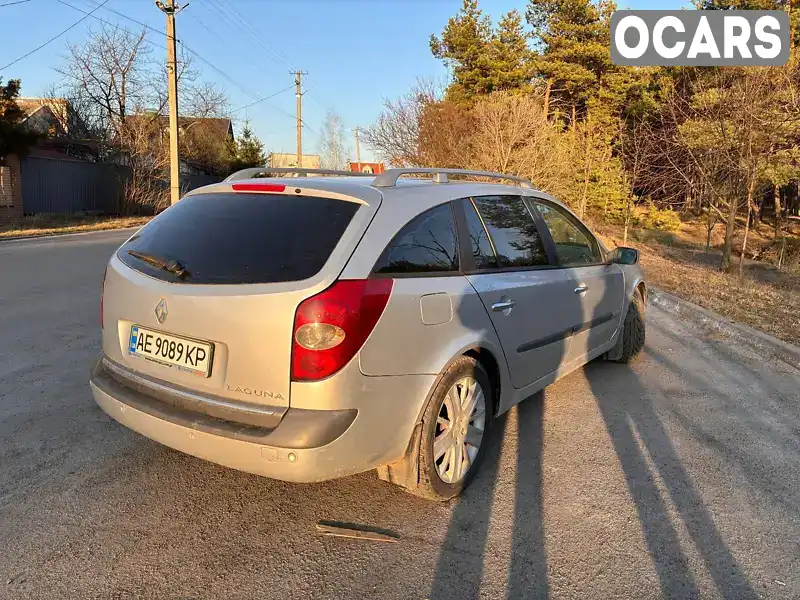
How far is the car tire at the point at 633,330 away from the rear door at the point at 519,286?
1.48 meters

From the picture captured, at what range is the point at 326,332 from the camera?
2396 mm

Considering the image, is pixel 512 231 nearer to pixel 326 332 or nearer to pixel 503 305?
pixel 503 305

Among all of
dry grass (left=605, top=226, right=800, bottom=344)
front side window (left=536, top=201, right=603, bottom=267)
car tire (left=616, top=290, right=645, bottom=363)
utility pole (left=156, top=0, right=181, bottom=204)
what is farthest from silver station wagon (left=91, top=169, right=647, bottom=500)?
utility pole (left=156, top=0, right=181, bottom=204)

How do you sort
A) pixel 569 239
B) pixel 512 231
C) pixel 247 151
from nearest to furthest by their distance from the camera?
pixel 512 231, pixel 569 239, pixel 247 151

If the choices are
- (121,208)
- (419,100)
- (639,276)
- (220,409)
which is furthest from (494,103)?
(220,409)

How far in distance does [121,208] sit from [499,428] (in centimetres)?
2671

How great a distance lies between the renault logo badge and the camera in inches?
105

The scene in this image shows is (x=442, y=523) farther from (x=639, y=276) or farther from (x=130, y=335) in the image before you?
(x=639, y=276)

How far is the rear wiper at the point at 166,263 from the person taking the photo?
273 centimetres

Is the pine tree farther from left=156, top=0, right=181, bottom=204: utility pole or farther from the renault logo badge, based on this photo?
the renault logo badge

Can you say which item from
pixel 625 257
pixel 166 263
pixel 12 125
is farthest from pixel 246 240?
pixel 12 125

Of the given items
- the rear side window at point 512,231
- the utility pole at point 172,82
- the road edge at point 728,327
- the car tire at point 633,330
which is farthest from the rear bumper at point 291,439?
the utility pole at point 172,82

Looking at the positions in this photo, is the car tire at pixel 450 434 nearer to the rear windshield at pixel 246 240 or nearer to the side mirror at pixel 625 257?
the rear windshield at pixel 246 240

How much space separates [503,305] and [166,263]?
5.94 ft
